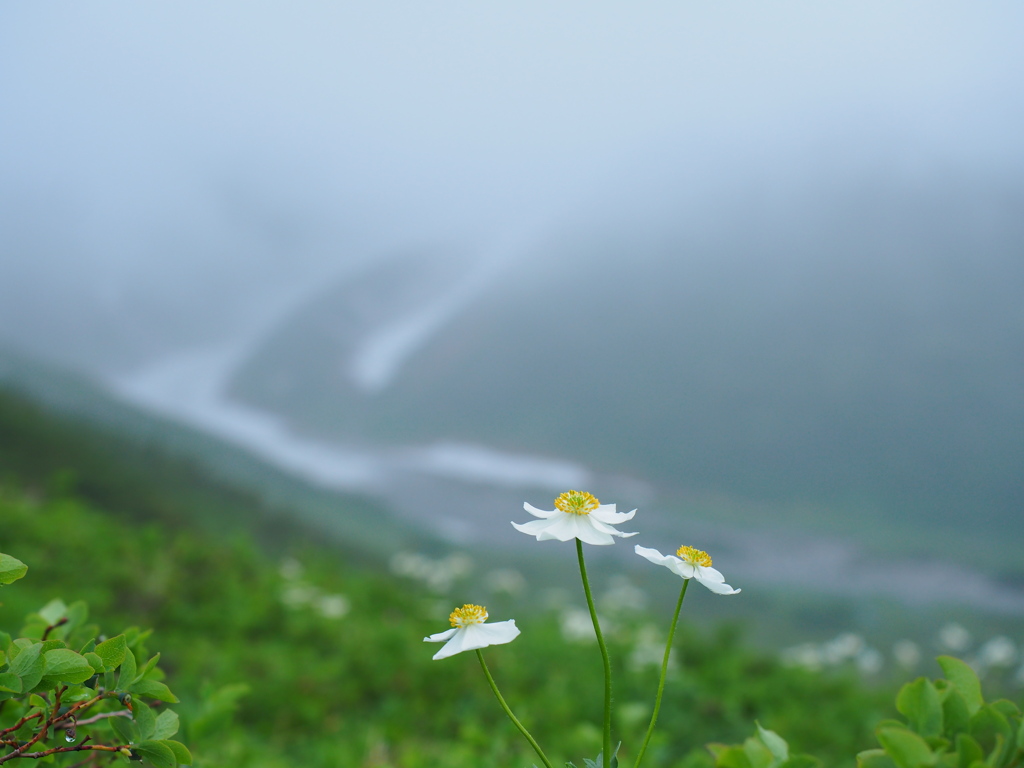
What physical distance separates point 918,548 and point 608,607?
1.32 m

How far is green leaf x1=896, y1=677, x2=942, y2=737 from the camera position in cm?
30

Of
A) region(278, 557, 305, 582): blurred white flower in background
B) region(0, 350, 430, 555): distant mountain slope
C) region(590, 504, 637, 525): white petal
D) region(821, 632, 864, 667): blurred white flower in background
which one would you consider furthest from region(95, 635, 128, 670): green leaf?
region(0, 350, 430, 555): distant mountain slope

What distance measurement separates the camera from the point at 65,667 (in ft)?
1.03

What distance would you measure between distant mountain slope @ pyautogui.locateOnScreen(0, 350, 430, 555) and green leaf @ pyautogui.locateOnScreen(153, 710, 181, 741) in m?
2.38

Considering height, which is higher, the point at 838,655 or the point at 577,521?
the point at 838,655

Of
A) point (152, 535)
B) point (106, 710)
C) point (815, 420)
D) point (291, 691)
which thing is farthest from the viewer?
point (815, 420)

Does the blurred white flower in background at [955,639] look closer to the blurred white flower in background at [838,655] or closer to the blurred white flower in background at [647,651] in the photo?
the blurred white flower in background at [838,655]

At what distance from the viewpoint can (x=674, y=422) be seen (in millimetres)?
2826

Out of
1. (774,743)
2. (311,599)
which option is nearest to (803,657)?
(311,599)

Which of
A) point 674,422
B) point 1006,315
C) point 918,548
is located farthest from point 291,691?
point 1006,315

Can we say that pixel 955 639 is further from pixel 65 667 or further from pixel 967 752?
pixel 65 667

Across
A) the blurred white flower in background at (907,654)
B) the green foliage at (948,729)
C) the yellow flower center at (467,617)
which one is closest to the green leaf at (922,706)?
the green foliage at (948,729)

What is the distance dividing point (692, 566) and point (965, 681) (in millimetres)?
146

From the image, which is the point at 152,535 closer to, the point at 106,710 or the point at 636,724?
the point at 636,724
